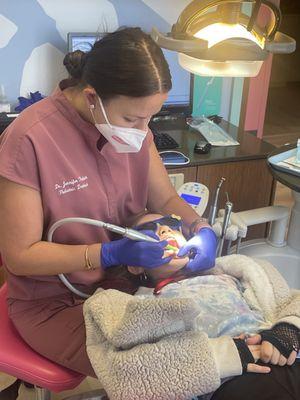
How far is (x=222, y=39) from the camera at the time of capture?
1.10m

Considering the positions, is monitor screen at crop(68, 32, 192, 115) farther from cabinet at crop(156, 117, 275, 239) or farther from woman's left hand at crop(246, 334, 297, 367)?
woman's left hand at crop(246, 334, 297, 367)

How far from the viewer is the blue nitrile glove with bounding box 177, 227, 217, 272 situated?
1.31 m

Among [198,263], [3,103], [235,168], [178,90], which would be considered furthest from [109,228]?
[178,90]

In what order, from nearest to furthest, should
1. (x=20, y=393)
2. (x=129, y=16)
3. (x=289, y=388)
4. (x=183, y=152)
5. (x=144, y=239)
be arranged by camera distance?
(x=289, y=388), (x=144, y=239), (x=20, y=393), (x=183, y=152), (x=129, y=16)

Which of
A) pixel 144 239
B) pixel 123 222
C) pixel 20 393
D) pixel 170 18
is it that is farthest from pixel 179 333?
pixel 170 18

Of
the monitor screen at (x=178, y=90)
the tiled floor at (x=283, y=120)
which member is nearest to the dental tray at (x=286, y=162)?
the monitor screen at (x=178, y=90)

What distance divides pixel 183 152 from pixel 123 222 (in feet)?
2.64

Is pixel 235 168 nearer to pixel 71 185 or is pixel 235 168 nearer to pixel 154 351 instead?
pixel 71 185

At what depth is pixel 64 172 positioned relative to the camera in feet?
4.01

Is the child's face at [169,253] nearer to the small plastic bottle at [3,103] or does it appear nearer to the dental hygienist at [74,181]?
the dental hygienist at [74,181]

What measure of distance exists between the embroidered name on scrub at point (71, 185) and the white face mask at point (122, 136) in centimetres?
12

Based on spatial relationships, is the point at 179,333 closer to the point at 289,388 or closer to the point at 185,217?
the point at 289,388

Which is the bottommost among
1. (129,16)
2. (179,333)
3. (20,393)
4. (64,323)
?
(20,393)

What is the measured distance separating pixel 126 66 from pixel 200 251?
52 centimetres
